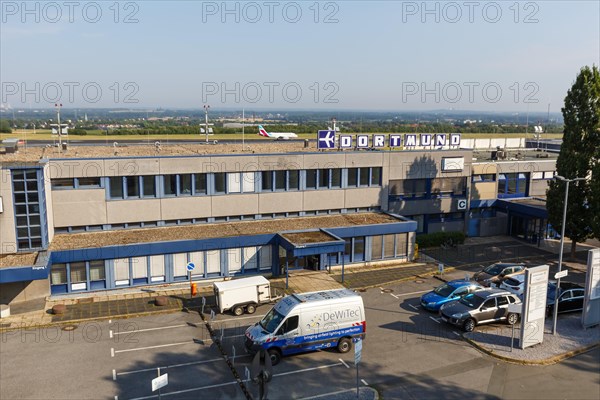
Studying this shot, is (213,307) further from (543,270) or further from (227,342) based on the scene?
(543,270)

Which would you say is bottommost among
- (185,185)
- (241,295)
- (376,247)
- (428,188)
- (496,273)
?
(496,273)

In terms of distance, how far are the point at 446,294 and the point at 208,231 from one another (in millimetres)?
15731

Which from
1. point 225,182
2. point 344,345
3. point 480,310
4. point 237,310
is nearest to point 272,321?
point 344,345

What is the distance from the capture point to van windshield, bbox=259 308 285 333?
22203 mm

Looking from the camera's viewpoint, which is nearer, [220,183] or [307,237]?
[307,237]

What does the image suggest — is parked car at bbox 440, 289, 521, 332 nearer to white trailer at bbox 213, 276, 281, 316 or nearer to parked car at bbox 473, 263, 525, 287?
parked car at bbox 473, 263, 525, 287

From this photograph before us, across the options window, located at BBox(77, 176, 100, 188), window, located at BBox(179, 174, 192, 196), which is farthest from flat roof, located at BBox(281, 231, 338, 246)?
window, located at BBox(77, 176, 100, 188)

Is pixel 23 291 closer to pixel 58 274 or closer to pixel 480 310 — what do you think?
pixel 58 274

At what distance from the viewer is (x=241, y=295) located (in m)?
27.6

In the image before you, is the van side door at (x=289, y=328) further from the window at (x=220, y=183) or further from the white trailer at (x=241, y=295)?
the window at (x=220, y=183)

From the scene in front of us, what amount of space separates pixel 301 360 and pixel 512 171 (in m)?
33.4

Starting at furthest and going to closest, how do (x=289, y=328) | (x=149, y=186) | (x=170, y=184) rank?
(x=170, y=184), (x=149, y=186), (x=289, y=328)

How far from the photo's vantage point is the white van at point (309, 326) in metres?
22.0

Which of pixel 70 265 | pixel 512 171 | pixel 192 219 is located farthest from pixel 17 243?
pixel 512 171
